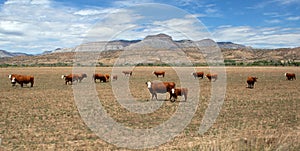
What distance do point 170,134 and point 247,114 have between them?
16.3 ft

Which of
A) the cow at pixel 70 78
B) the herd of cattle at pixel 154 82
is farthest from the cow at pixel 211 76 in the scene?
the cow at pixel 70 78

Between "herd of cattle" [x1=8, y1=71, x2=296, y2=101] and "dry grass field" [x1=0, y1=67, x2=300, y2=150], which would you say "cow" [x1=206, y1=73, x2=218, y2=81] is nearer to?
"herd of cattle" [x1=8, y1=71, x2=296, y2=101]

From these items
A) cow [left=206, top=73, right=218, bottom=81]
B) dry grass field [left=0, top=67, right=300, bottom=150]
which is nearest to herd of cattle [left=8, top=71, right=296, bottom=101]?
cow [left=206, top=73, right=218, bottom=81]

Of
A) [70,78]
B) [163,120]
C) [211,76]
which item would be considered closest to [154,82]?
[163,120]

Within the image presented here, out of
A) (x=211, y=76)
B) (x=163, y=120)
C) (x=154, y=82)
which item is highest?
(x=154, y=82)

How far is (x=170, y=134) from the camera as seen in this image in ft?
36.6

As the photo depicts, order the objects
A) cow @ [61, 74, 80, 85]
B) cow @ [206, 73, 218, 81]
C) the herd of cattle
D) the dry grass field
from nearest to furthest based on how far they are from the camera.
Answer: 1. the dry grass field
2. the herd of cattle
3. cow @ [61, 74, 80, 85]
4. cow @ [206, 73, 218, 81]

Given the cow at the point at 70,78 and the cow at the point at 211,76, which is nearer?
the cow at the point at 70,78

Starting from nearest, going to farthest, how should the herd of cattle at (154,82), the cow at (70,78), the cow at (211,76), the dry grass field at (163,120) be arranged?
the dry grass field at (163,120), the herd of cattle at (154,82), the cow at (70,78), the cow at (211,76)

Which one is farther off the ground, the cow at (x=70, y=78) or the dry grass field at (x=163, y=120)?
the cow at (x=70, y=78)

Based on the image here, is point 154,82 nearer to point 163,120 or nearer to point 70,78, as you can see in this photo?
point 163,120

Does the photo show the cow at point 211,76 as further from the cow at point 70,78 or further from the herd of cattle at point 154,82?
the cow at point 70,78

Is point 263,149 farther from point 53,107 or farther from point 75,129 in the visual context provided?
point 53,107

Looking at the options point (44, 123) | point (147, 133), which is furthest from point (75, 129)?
point (147, 133)
